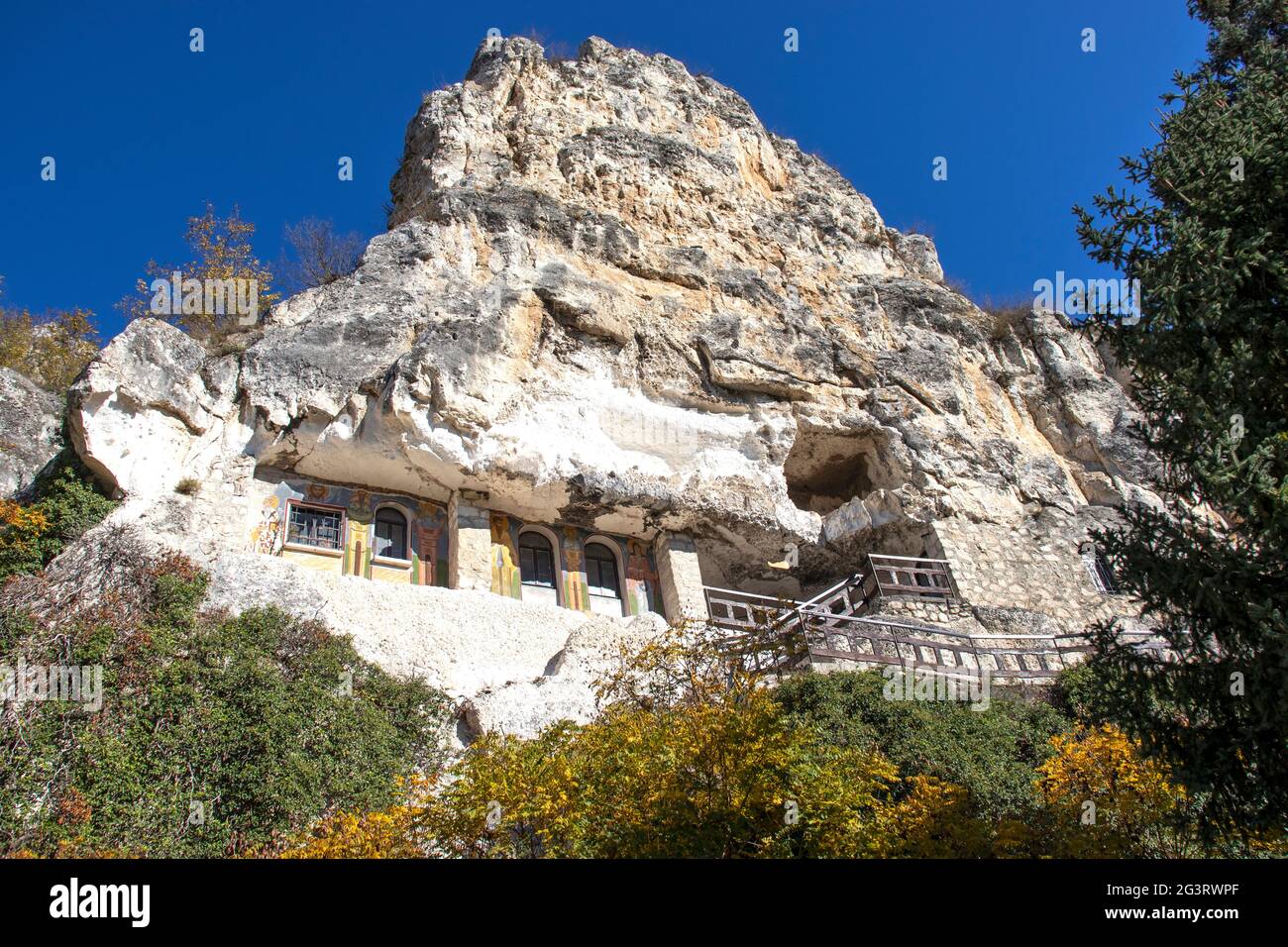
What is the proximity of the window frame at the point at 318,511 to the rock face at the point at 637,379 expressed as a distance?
0.56 meters

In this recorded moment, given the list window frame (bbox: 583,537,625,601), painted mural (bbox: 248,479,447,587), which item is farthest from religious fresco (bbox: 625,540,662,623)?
painted mural (bbox: 248,479,447,587)

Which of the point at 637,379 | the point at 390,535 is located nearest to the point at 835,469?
the point at 637,379

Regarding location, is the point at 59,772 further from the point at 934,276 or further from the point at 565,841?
the point at 934,276

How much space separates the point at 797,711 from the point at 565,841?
19.7ft

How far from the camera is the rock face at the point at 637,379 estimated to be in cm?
1608

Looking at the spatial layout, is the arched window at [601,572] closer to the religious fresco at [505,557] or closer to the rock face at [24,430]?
the religious fresco at [505,557]

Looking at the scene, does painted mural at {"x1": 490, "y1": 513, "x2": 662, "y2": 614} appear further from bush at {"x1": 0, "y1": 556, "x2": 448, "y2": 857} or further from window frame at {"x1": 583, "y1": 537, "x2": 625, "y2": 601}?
bush at {"x1": 0, "y1": 556, "x2": 448, "y2": 857}

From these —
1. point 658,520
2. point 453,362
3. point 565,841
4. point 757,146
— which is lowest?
point 565,841

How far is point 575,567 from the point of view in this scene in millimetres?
17875

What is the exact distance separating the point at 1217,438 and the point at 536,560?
12363mm

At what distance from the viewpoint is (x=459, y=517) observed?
17.0 m

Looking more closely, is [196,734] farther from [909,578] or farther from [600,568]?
[909,578]

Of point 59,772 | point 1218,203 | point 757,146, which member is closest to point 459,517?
point 59,772

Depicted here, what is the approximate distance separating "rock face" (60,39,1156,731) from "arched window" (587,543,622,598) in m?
0.38
